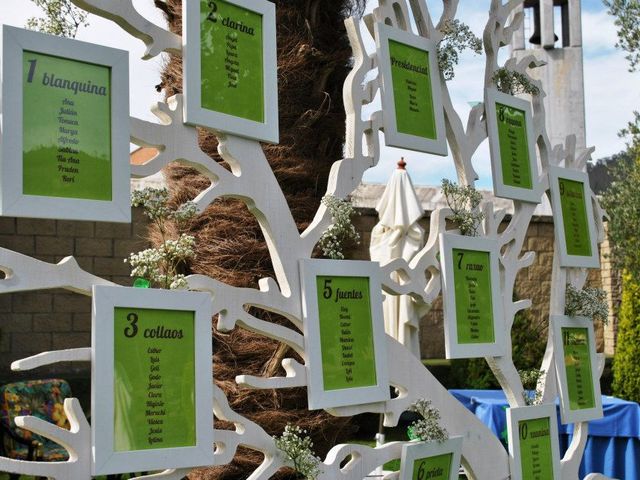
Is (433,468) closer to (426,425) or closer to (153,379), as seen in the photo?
(426,425)

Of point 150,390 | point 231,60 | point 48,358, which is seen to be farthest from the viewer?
point 231,60

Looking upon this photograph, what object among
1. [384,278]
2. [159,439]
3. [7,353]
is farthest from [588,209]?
[7,353]

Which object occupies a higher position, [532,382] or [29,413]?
[532,382]

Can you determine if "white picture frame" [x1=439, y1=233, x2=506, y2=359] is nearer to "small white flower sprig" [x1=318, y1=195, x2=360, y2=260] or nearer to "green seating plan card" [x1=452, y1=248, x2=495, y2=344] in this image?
"green seating plan card" [x1=452, y1=248, x2=495, y2=344]

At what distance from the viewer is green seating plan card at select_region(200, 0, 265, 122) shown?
243cm

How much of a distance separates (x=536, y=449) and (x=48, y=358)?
2.03 metres

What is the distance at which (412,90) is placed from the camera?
9.99 feet

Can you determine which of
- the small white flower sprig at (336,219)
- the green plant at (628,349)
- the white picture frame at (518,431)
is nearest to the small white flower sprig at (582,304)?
the white picture frame at (518,431)

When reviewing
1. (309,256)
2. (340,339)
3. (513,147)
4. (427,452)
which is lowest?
(427,452)

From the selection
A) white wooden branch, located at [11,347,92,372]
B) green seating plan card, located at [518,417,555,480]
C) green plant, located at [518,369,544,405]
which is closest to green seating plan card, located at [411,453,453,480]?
green seating plan card, located at [518,417,555,480]

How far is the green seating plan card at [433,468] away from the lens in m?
2.88

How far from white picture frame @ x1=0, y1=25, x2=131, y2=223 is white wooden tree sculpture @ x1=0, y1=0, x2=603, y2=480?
0.27 feet

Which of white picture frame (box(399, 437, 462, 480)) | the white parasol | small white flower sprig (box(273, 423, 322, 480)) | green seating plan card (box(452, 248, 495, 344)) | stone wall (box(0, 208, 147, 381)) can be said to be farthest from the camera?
stone wall (box(0, 208, 147, 381))

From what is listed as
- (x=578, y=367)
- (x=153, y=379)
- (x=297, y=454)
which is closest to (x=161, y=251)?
(x=153, y=379)
